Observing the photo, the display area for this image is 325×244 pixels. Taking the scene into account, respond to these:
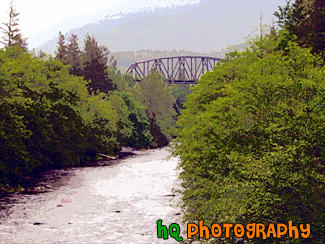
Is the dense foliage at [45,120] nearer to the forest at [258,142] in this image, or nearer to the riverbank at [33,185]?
the forest at [258,142]

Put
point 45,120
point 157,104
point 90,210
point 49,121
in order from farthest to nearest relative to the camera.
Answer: point 157,104 → point 49,121 → point 45,120 → point 90,210

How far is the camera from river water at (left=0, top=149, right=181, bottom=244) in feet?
72.1

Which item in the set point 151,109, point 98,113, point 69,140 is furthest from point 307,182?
point 151,109

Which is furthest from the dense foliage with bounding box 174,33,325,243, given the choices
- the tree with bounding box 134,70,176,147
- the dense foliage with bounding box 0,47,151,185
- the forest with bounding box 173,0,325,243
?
the tree with bounding box 134,70,176,147

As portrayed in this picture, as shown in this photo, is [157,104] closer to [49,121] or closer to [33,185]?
[49,121]

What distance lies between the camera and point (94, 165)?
54.1 metres

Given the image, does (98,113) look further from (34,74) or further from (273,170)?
(273,170)

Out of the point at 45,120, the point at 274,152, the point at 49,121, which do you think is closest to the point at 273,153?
the point at 274,152

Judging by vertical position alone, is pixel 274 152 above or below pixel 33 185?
above

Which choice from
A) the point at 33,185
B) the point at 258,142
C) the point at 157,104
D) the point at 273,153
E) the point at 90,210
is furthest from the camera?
the point at 157,104

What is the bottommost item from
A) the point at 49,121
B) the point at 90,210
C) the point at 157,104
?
the point at 90,210

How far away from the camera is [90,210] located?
27984 mm

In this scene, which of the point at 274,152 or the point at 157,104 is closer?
the point at 274,152

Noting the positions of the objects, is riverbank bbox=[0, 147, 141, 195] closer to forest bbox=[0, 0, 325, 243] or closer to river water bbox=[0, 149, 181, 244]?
river water bbox=[0, 149, 181, 244]
